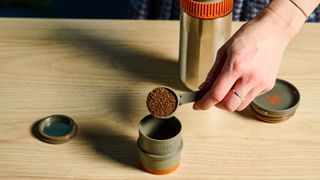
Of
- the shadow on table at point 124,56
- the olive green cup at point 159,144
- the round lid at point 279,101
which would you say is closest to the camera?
the olive green cup at point 159,144

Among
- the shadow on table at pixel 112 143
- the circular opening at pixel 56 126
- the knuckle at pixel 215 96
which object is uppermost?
the knuckle at pixel 215 96

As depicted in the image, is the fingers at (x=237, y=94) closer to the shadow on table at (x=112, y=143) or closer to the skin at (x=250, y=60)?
the skin at (x=250, y=60)

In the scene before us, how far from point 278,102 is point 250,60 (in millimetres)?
150

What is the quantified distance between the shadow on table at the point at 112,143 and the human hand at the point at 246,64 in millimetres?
130

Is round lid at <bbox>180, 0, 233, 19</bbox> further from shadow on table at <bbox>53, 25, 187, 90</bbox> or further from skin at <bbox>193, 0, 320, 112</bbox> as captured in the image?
shadow on table at <bbox>53, 25, 187, 90</bbox>

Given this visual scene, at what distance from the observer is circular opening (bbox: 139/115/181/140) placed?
0.84 metres

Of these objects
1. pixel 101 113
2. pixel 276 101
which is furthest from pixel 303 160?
pixel 101 113

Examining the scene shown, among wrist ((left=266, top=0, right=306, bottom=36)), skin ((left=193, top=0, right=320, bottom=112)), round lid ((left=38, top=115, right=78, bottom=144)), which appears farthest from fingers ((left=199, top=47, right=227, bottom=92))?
round lid ((left=38, top=115, right=78, bottom=144))

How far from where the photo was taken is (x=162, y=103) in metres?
0.84

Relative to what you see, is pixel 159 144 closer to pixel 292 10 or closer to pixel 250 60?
pixel 250 60

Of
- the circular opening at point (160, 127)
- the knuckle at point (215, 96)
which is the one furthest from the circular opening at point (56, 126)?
the knuckle at point (215, 96)

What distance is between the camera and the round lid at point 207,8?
0.87 meters

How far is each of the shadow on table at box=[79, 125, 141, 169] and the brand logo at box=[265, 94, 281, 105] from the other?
0.26m

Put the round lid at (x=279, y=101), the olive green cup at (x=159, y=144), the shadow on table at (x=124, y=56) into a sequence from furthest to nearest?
the shadow on table at (x=124, y=56) < the round lid at (x=279, y=101) < the olive green cup at (x=159, y=144)
